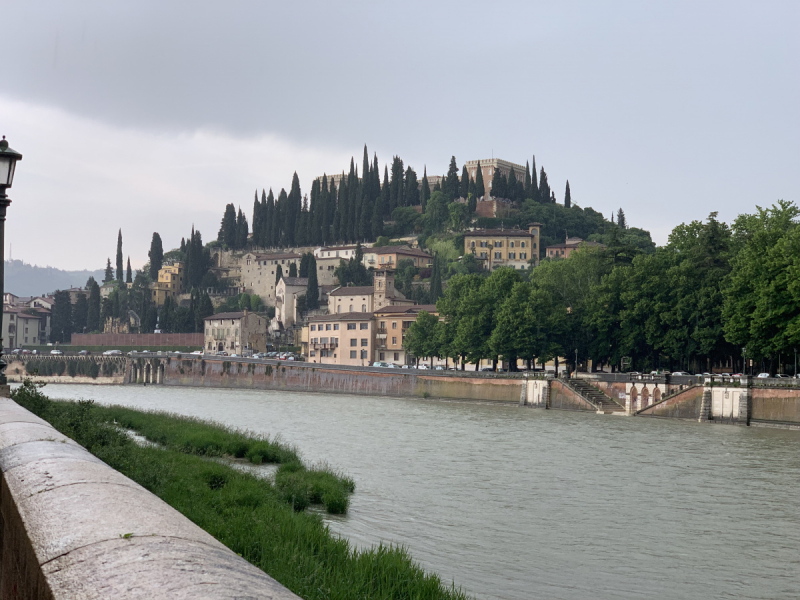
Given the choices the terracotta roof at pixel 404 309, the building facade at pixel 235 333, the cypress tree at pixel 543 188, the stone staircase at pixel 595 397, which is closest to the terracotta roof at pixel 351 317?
the terracotta roof at pixel 404 309

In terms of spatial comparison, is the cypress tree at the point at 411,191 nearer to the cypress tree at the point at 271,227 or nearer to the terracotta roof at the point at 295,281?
the cypress tree at the point at 271,227

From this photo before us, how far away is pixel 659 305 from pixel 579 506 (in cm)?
3850

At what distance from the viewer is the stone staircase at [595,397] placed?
52062mm

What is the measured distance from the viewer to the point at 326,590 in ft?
26.7

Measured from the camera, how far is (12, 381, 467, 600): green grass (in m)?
8.98

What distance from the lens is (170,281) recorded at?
471ft

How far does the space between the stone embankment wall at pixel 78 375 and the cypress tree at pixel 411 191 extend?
61.4 m

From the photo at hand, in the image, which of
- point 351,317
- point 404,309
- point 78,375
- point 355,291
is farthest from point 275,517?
point 355,291

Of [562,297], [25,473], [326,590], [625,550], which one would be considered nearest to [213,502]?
[326,590]

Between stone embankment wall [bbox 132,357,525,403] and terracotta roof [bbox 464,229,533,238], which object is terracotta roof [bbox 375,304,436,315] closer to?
stone embankment wall [bbox 132,357,525,403]

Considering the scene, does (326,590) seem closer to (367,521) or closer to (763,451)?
(367,521)

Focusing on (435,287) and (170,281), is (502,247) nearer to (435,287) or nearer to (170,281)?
(435,287)

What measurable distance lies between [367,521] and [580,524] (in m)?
4.17

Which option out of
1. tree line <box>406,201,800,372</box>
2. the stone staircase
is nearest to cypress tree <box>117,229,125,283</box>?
tree line <box>406,201,800,372</box>
